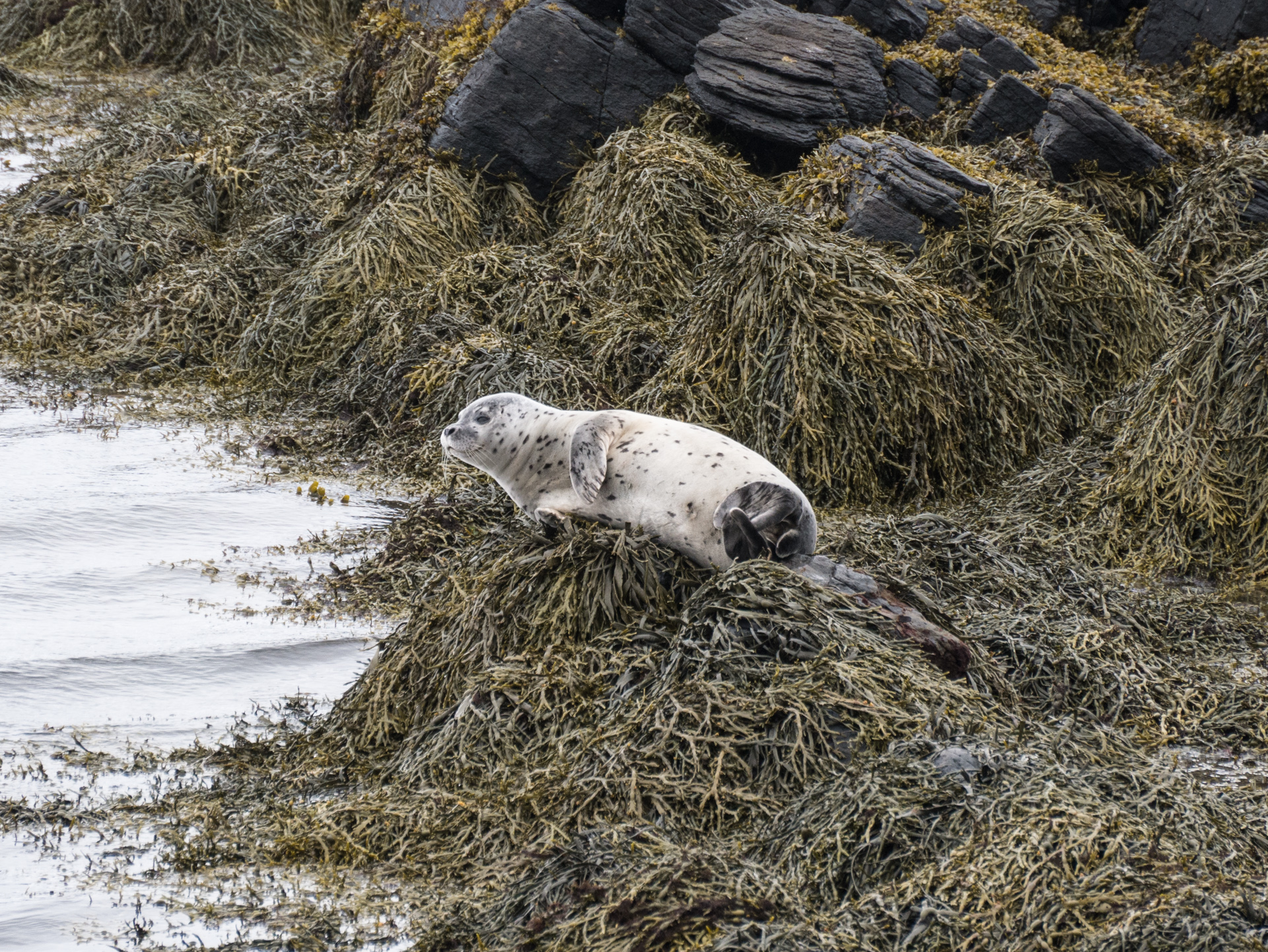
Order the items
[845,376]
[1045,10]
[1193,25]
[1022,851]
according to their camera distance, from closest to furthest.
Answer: [1022,851] → [845,376] → [1193,25] → [1045,10]

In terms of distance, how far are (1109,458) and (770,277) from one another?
1.96 m

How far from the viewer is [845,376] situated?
659 cm

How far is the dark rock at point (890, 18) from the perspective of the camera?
9.50m

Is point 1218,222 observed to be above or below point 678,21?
below

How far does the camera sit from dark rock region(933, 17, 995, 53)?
30.8ft

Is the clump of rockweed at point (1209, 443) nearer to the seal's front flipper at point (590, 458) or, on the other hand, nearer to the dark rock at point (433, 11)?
the seal's front flipper at point (590, 458)

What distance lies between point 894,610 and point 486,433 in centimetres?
163

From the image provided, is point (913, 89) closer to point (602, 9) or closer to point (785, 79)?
point (785, 79)

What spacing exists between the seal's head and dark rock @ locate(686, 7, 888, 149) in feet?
15.2

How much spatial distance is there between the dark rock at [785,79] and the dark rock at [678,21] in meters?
0.12

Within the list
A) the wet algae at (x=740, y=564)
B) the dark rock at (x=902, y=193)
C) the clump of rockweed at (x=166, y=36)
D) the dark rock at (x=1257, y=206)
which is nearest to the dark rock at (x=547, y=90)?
the wet algae at (x=740, y=564)

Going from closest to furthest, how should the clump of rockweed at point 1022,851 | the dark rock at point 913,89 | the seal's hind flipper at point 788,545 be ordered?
the clump of rockweed at point 1022,851 → the seal's hind flipper at point 788,545 → the dark rock at point 913,89

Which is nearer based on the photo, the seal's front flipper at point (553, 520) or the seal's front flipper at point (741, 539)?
the seal's front flipper at point (741, 539)

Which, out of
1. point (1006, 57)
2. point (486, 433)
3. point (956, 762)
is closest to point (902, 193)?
point (1006, 57)
